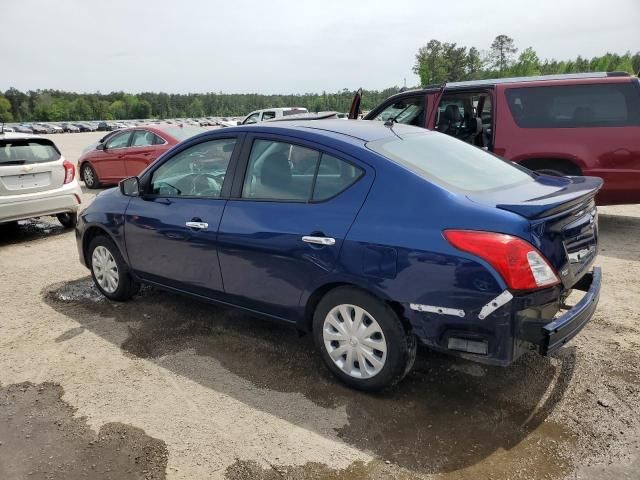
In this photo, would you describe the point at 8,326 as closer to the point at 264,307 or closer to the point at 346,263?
the point at 264,307

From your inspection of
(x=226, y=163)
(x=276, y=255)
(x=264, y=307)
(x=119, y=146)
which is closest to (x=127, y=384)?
(x=264, y=307)

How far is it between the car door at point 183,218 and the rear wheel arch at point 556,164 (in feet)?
14.1

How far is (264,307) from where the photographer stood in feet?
11.7

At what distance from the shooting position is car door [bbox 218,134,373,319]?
10.1 ft

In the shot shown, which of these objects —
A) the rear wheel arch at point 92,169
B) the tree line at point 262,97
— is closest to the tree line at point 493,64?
the tree line at point 262,97

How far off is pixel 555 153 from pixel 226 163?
177 inches

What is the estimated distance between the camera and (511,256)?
2.54 m

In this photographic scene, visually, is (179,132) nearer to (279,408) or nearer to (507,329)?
(279,408)

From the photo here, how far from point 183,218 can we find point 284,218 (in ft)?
3.38

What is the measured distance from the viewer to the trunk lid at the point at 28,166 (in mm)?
7113

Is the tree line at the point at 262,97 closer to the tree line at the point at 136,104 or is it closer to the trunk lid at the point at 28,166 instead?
the tree line at the point at 136,104

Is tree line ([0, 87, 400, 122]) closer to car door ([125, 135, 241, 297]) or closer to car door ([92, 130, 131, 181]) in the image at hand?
car door ([92, 130, 131, 181])

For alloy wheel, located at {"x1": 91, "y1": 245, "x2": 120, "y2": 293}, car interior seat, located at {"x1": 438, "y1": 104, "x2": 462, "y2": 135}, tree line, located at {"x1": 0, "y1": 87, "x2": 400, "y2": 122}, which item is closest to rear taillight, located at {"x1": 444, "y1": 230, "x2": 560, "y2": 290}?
alloy wheel, located at {"x1": 91, "y1": 245, "x2": 120, "y2": 293}

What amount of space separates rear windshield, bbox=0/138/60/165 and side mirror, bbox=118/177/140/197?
12.5 ft
